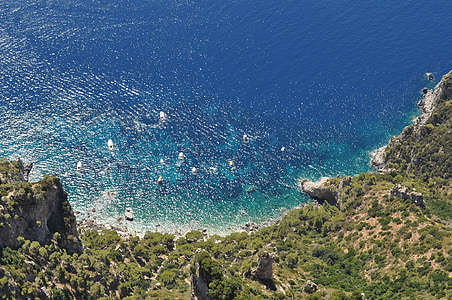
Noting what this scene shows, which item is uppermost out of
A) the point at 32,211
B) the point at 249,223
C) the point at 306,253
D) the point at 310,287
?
the point at 249,223

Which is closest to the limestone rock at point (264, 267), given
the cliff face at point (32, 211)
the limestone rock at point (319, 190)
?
the cliff face at point (32, 211)

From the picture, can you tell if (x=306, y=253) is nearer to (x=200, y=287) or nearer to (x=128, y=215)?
(x=200, y=287)

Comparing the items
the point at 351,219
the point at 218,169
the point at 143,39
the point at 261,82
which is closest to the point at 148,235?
the point at 218,169

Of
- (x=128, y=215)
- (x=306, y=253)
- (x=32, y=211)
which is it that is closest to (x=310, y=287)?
(x=306, y=253)

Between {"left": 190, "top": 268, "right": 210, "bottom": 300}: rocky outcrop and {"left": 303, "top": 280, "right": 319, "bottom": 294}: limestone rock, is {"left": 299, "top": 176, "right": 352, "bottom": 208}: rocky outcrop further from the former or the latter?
{"left": 190, "top": 268, "right": 210, "bottom": 300}: rocky outcrop

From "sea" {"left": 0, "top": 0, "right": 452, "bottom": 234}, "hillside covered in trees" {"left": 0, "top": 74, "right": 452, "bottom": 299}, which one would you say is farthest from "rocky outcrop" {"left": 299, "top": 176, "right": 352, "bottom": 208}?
"sea" {"left": 0, "top": 0, "right": 452, "bottom": 234}

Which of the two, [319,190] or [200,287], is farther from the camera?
[319,190]

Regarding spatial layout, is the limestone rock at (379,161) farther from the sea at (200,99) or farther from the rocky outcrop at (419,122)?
the sea at (200,99)
